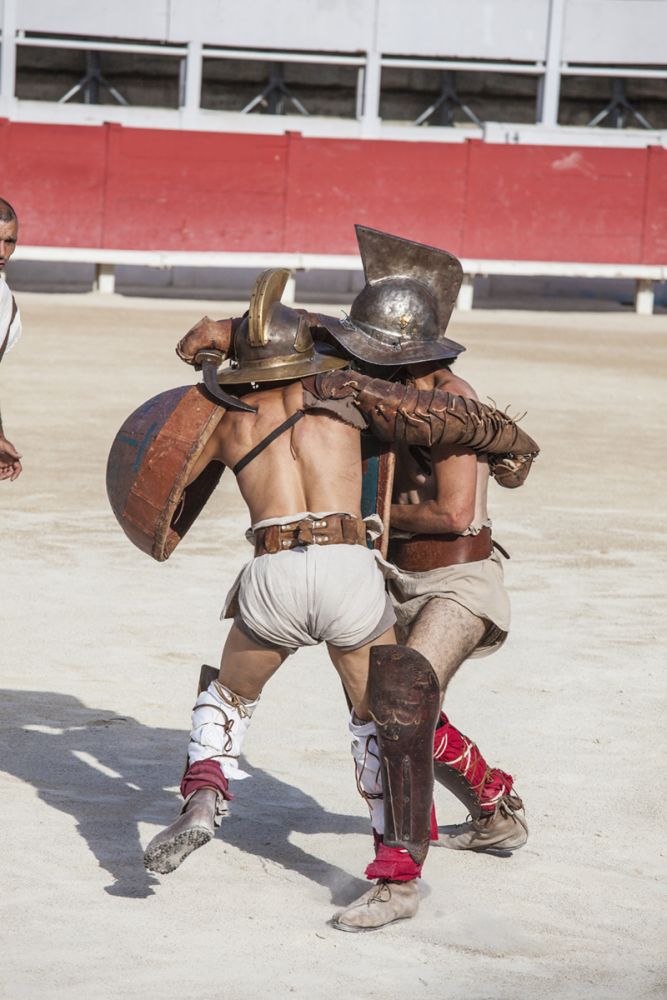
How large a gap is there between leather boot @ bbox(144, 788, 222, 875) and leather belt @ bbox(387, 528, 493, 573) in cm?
95

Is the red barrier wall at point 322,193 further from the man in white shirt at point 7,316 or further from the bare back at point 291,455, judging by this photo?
the bare back at point 291,455

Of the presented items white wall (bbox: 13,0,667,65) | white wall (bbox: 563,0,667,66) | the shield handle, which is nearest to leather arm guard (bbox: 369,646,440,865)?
the shield handle

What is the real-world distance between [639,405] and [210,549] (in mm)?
6032

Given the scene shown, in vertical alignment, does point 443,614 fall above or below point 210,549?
above

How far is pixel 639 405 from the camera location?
13312 mm

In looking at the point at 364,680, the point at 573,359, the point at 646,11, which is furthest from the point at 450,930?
the point at 646,11

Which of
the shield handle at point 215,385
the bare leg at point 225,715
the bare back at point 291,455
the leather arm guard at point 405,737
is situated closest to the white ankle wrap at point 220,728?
the bare leg at point 225,715

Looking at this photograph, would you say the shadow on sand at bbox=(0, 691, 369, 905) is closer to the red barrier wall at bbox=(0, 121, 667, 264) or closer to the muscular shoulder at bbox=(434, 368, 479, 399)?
the muscular shoulder at bbox=(434, 368, 479, 399)

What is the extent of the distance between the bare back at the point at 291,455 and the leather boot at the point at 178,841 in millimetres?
711

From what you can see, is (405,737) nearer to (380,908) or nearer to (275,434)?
(380,908)

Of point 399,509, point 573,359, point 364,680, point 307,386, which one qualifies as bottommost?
point 573,359

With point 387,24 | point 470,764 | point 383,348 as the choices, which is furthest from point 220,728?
point 387,24

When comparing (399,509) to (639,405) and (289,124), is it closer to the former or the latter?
(639,405)

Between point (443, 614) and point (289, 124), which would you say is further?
point (289, 124)
